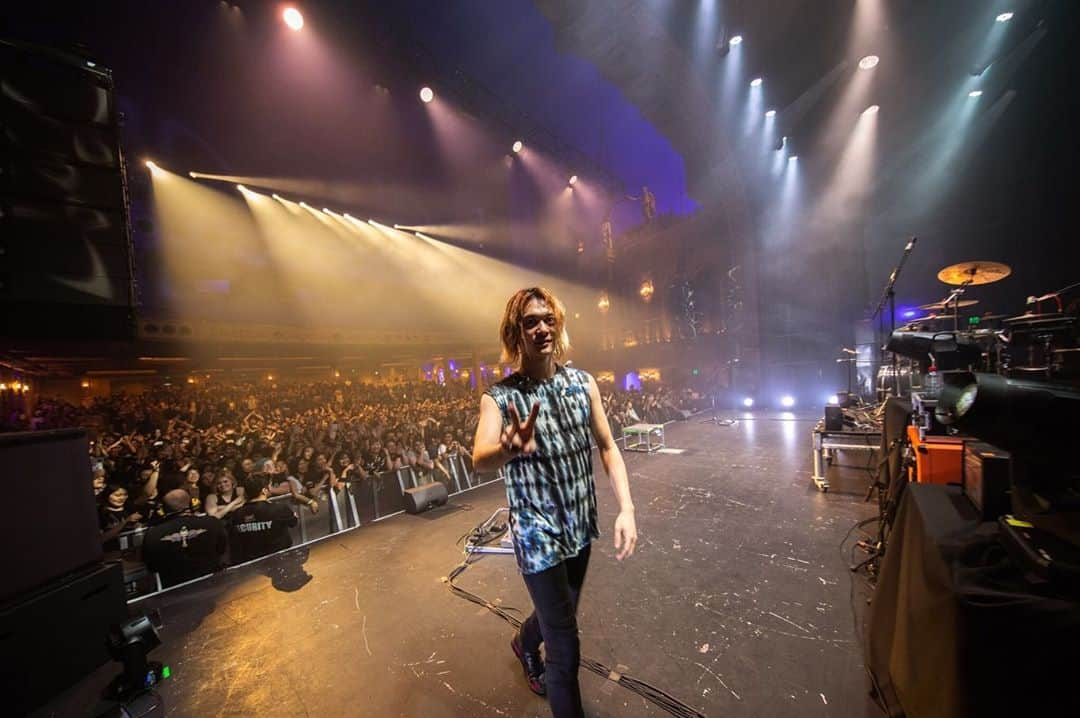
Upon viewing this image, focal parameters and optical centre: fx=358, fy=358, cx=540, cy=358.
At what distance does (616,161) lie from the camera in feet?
53.6

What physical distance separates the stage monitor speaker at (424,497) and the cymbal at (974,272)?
30.2 ft

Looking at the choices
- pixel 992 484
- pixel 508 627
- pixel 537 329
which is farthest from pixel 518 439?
pixel 508 627

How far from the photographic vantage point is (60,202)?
3295 millimetres

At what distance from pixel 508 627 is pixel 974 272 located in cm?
907

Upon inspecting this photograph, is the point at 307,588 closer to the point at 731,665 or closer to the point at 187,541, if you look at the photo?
the point at 187,541

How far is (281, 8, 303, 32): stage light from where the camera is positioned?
607 cm

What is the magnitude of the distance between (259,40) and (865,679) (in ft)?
34.9

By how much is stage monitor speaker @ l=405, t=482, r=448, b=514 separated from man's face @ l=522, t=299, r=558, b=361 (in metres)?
5.10

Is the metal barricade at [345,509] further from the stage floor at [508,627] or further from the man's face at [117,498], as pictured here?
the man's face at [117,498]

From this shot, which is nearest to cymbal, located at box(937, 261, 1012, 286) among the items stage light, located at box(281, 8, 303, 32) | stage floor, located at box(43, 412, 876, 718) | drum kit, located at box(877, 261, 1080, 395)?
drum kit, located at box(877, 261, 1080, 395)

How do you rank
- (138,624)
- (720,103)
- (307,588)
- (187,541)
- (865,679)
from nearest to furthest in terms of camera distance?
(865,679) → (138,624) → (307,588) → (187,541) → (720,103)

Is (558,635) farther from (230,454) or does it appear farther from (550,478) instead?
(230,454)

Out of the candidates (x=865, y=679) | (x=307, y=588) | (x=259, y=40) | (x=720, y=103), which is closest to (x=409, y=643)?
(x=307, y=588)

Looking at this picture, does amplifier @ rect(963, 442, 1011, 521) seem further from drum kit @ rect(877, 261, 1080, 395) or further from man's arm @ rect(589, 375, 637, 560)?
man's arm @ rect(589, 375, 637, 560)
